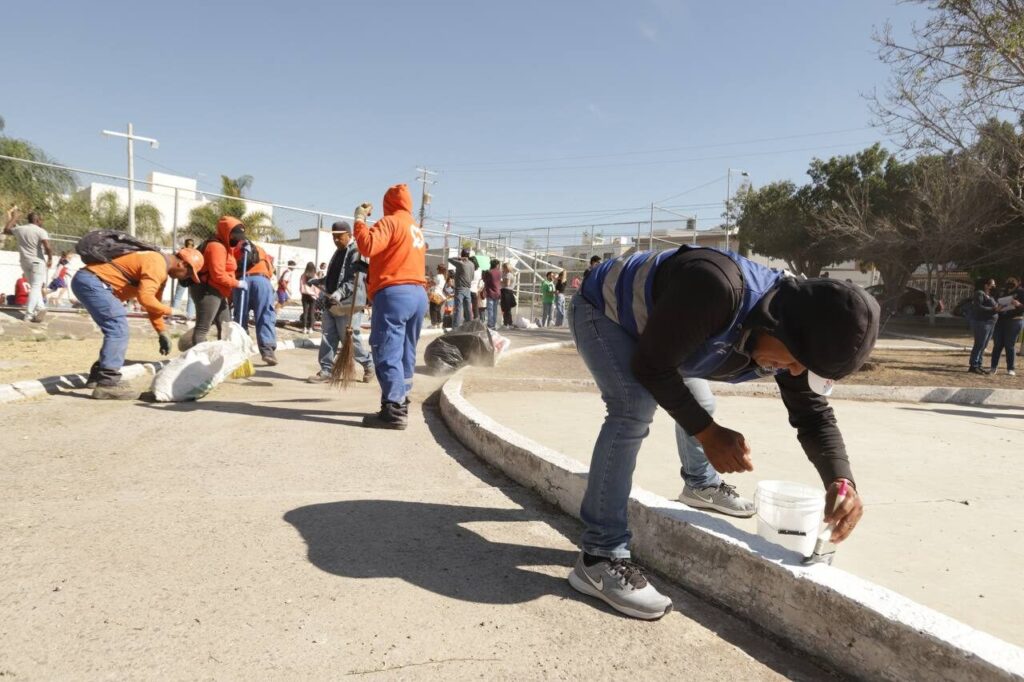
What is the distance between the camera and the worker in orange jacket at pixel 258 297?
322 inches

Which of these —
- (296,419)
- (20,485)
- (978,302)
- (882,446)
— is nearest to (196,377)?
(296,419)

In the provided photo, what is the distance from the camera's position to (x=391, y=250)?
4.88 m

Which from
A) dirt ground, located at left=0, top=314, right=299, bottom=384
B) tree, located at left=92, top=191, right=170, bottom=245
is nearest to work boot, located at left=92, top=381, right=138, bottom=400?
dirt ground, located at left=0, top=314, right=299, bottom=384

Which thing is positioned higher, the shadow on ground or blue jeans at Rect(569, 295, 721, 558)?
blue jeans at Rect(569, 295, 721, 558)

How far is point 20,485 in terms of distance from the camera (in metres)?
3.21

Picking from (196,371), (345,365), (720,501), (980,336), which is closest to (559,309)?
(980,336)

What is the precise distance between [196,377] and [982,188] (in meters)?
25.9

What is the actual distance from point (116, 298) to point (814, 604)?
572 centimetres

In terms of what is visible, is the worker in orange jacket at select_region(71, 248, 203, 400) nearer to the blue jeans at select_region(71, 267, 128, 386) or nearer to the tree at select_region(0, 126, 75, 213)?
the blue jeans at select_region(71, 267, 128, 386)

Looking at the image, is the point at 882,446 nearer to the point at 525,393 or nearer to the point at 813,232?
the point at 525,393

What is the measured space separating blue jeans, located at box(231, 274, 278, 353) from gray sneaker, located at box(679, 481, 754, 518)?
21.2ft

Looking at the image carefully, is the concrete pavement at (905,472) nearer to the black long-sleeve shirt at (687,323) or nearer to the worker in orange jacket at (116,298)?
the black long-sleeve shirt at (687,323)

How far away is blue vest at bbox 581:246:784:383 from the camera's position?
2.03m

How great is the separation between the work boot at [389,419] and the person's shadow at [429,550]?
5.36 feet
